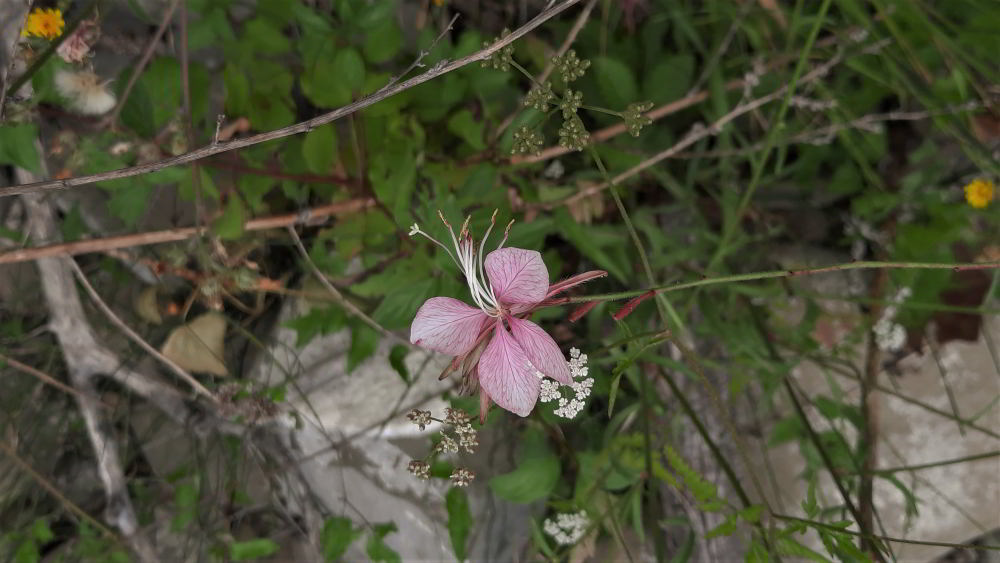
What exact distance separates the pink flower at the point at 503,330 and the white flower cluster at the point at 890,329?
1.29 m

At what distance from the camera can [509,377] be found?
90cm

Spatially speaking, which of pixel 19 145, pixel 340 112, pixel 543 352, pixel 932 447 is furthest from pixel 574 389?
pixel 932 447

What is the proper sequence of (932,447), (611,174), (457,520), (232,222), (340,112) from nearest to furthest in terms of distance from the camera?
(340,112), (457,520), (232,222), (611,174), (932,447)

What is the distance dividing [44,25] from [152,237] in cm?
45

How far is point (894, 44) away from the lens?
5.68 feet

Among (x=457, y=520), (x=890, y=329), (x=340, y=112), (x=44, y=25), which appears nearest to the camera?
(x=340, y=112)

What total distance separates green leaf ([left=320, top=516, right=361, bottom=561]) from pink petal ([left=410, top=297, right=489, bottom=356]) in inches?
32.1

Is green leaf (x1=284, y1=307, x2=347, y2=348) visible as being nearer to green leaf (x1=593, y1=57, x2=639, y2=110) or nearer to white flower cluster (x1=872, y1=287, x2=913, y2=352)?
green leaf (x1=593, y1=57, x2=639, y2=110)

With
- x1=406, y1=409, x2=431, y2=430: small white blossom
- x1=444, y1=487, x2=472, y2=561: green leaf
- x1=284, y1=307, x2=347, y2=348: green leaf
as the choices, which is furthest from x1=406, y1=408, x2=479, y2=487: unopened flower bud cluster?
x1=284, y1=307, x2=347, y2=348: green leaf

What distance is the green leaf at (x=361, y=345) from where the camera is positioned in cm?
146

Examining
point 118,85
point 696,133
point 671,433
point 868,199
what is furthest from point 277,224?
point 868,199

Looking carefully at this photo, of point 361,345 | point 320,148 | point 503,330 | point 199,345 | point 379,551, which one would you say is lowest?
point 379,551

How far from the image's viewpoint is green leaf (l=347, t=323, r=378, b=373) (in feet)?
4.78

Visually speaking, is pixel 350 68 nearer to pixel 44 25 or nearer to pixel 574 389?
pixel 44 25
